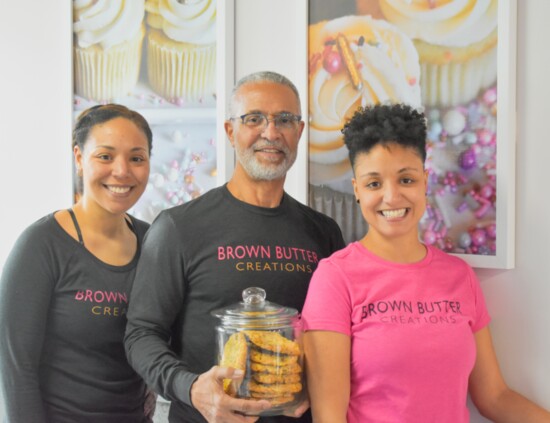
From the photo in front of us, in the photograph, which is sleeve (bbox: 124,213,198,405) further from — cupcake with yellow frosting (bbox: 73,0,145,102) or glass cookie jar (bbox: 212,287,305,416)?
cupcake with yellow frosting (bbox: 73,0,145,102)

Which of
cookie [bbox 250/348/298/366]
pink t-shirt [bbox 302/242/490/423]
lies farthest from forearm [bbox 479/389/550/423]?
cookie [bbox 250/348/298/366]

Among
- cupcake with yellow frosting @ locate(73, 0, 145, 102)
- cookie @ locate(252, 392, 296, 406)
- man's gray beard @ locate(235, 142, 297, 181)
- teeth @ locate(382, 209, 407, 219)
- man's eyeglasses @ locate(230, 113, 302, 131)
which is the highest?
cupcake with yellow frosting @ locate(73, 0, 145, 102)

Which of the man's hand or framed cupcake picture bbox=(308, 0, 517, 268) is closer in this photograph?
the man's hand

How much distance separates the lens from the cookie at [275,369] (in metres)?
1.04

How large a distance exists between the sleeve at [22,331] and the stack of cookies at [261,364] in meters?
0.50

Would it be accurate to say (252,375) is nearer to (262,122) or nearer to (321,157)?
(262,122)

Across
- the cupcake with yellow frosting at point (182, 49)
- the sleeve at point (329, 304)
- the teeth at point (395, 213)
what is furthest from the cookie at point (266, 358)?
the cupcake with yellow frosting at point (182, 49)

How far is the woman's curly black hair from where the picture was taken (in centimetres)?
116

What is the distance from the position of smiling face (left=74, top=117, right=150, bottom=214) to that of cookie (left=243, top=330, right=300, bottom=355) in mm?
526

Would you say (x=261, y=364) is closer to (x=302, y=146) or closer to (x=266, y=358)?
(x=266, y=358)

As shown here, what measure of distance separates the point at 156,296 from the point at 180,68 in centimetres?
72

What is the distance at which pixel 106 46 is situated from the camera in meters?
1.82

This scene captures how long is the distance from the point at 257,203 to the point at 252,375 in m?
0.42

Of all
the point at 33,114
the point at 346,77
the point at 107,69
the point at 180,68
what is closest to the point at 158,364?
the point at 346,77
